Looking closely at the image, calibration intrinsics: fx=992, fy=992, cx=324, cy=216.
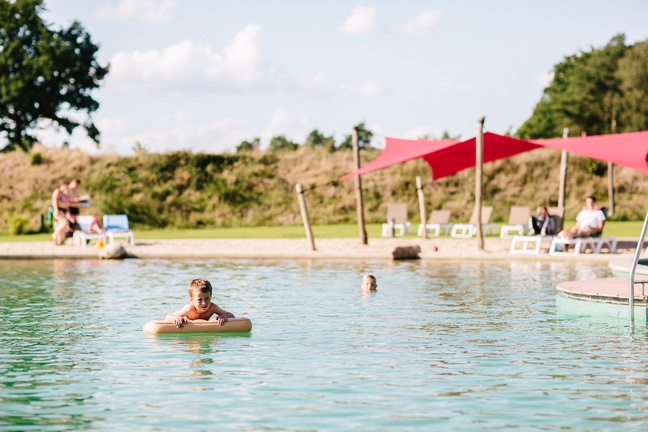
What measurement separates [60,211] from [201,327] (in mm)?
14028

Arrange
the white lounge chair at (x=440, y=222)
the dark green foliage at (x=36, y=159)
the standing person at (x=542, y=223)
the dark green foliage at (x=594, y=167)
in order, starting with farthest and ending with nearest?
the dark green foliage at (x=36, y=159)
the dark green foliage at (x=594, y=167)
the white lounge chair at (x=440, y=222)
the standing person at (x=542, y=223)

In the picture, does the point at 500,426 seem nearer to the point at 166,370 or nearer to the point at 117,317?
the point at 166,370

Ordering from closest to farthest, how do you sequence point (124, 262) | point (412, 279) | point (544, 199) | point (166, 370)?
point (166, 370) < point (412, 279) < point (124, 262) < point (544, 199)

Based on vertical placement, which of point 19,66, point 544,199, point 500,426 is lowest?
point 500,426

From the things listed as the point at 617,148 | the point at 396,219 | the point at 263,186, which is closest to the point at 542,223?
the point at 617,148

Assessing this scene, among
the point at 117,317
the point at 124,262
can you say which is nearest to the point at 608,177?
the point at 124,262

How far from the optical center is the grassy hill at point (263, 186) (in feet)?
112

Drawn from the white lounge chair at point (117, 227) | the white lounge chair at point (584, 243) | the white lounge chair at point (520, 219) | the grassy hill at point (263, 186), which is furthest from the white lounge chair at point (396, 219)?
the grassy hill at point (263, 186)

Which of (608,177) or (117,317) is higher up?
(608,177)

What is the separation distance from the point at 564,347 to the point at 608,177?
28.9 metres

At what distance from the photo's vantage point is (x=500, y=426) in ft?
19.9

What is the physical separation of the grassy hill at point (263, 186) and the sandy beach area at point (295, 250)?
10.6 metres

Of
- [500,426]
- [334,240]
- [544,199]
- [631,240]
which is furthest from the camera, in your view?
[544,199]

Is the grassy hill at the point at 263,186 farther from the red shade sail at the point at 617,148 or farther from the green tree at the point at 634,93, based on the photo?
the green tree at the point at 634,93
